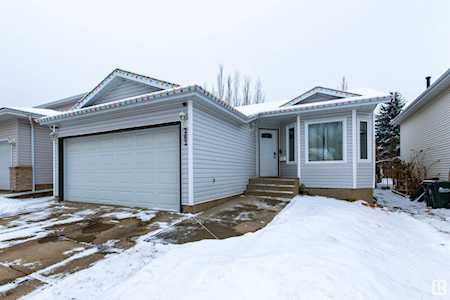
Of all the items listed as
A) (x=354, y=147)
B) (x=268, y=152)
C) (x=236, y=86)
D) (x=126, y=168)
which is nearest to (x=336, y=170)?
(x=354, y=147)

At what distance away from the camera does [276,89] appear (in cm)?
2500

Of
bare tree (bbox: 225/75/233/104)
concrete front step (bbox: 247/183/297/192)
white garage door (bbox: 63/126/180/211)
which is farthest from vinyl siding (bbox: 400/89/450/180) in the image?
bare tree (bbox: 225/75/233/104)

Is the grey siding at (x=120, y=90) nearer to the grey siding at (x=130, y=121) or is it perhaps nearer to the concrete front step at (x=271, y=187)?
the grey siding at (x=130, y=121)

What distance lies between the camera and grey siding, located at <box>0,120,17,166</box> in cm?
982

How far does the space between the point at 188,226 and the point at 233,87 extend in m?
20.2

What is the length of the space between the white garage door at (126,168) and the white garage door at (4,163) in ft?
14.6

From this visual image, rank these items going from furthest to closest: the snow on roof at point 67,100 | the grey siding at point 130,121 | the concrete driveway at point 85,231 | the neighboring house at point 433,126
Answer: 1. the snow on roof at point 67,100
2. the neighboring house at point 433,126
3. the grey siding at point 130,121
4. the concrete driveway at point 85,231

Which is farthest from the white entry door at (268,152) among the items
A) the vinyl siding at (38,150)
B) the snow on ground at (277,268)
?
the vinyl siding at (38,150)

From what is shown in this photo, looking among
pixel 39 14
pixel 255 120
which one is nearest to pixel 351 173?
pixel 255 120

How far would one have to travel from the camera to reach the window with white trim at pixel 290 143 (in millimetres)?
8656

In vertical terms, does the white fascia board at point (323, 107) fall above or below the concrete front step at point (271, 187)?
above

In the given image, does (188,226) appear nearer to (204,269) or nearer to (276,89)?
(204,269)

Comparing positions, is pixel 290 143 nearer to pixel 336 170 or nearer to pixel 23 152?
pixel 336 170

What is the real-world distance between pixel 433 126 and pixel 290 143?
244 inches
